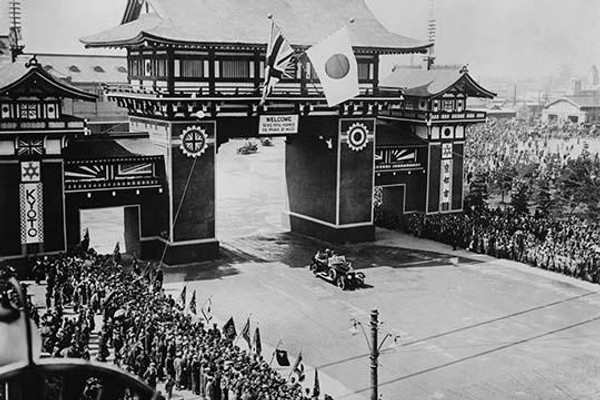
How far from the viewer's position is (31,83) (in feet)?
89.6

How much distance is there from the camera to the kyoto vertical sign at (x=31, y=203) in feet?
91.6

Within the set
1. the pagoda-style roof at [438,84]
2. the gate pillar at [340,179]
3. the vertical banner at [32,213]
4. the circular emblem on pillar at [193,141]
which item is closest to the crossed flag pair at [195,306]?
the vertical banner at [32,213]

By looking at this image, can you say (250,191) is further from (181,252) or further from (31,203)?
(31,203)

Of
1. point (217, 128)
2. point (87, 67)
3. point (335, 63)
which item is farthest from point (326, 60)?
point (87, 67)

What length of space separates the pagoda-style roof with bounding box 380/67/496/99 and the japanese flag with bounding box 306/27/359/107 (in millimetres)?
10211

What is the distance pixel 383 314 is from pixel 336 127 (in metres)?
12.3

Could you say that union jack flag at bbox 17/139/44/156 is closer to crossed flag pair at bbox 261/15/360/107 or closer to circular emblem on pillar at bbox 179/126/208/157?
circular emblem on pillar at bbox 179/126/208/157

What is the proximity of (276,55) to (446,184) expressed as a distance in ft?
49.0

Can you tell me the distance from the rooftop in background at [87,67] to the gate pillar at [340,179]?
127ft

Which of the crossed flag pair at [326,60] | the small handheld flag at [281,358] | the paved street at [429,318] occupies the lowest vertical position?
the paved street at [429,318]

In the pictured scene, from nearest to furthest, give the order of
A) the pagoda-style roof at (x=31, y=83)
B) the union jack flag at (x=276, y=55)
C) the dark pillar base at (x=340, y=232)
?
the pagoda-style roof at (x=31, y=83)
the union jack flag at (x=276, y=55)
the dark pillar base at (x=340, y=232)

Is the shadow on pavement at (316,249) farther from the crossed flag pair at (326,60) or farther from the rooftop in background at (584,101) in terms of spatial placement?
the rooftop in background at (584,101)

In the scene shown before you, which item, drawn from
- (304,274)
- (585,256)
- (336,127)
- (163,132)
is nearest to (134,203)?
(163,132)

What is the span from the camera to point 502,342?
21.9 m
